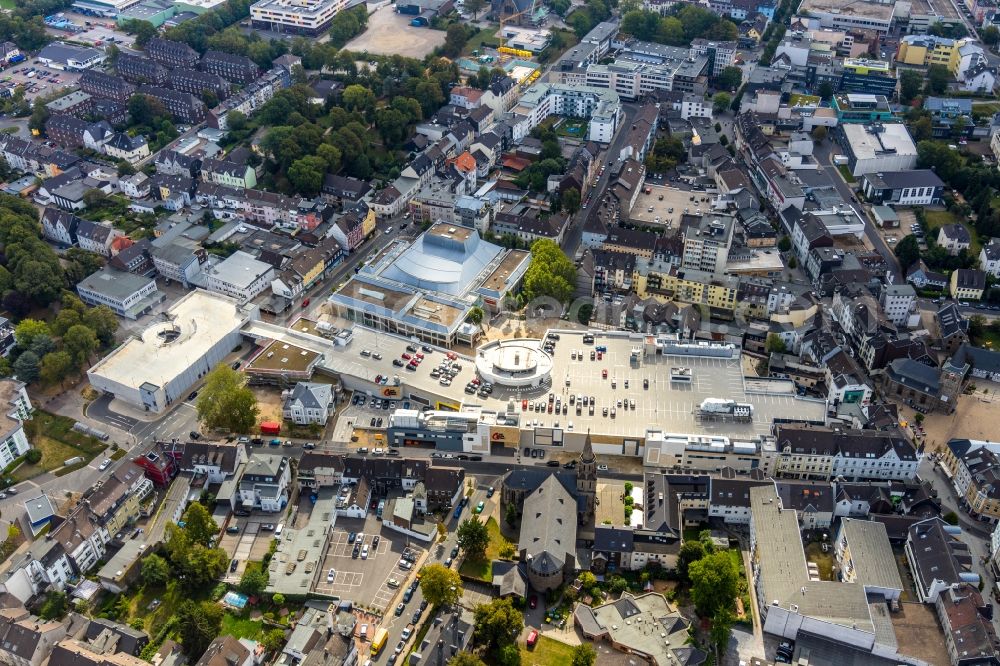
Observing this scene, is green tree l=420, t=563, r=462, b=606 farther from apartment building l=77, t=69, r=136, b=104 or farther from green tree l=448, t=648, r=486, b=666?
apartment building l=77, t=69, r=136, b=104

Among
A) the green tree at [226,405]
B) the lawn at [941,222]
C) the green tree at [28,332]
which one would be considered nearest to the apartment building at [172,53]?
the green tree at [28,332]

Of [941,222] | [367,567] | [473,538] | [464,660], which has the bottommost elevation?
[941,222]

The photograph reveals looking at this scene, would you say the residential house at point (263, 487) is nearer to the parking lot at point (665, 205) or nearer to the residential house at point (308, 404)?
the residential house at point (308, 404)

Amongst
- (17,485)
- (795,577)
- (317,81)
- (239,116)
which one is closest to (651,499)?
(795,577)

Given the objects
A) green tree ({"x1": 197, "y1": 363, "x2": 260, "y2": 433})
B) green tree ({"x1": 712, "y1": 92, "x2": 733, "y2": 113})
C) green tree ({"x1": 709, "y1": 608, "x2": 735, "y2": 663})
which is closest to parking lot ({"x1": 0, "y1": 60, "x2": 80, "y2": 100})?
green tree ({"x1": 197, "y1": 363, "x2": 260, "y2": 433})

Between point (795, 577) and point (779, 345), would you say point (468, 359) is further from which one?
point (795, 577)

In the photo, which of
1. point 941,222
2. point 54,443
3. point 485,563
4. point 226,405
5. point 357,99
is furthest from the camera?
point 357,99

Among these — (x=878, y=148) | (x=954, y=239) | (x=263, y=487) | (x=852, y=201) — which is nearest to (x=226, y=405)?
(x=263, y=487)

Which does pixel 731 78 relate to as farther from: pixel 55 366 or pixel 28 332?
pixel 28 332
